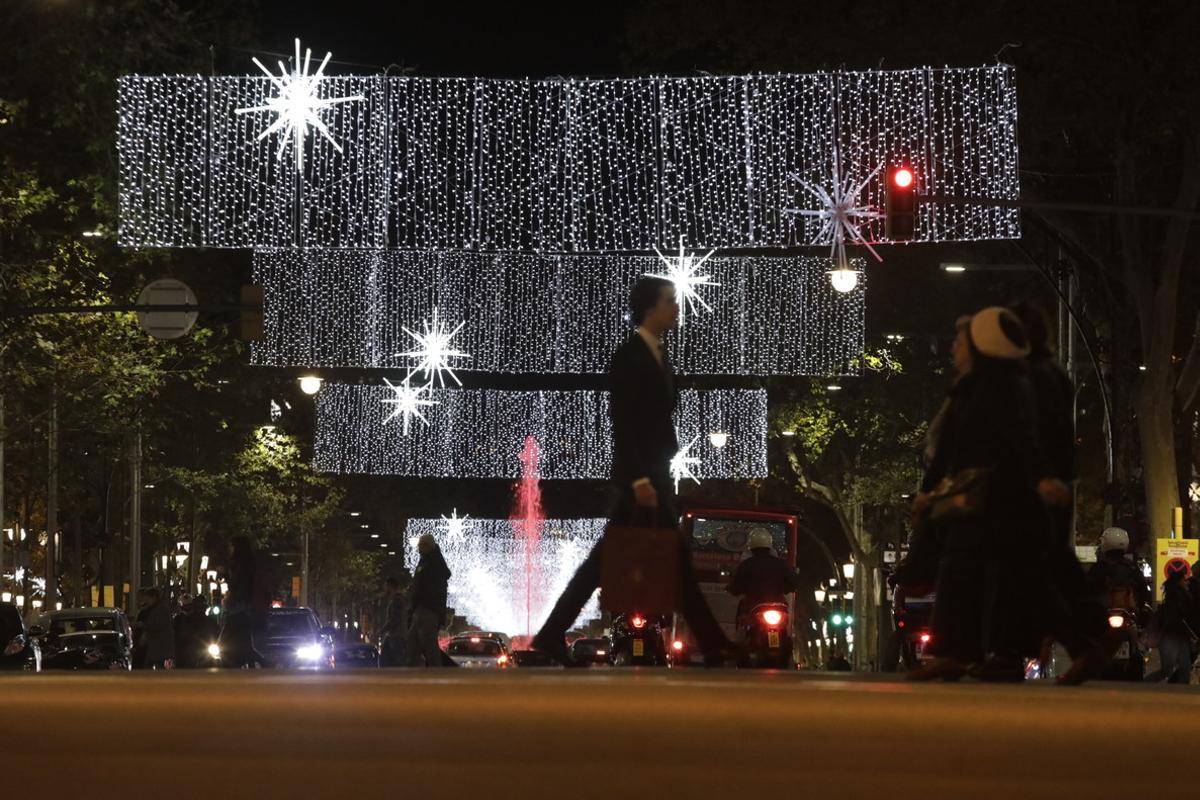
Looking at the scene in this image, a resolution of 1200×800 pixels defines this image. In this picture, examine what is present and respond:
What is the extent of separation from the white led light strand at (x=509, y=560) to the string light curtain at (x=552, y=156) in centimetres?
7036

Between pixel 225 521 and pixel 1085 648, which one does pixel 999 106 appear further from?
pixel 225 521

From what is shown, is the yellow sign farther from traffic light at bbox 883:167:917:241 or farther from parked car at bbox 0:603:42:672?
parked car at bbox 0:603:42:672

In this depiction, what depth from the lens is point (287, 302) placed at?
146ft

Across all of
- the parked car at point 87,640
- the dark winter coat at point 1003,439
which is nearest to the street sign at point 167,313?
the parked car at point 87,640

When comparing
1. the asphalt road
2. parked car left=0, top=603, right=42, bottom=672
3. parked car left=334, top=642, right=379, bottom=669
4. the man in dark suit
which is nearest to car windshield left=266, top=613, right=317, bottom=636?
parked car left=334, top=642, right=379, bottom=669

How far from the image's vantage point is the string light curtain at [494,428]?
58.5 m

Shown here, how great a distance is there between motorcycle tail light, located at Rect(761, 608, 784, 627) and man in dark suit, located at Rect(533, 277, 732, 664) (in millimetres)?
10636

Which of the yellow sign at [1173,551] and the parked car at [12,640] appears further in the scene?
the yellow sign at [1173,551]

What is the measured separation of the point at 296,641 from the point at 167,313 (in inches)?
341

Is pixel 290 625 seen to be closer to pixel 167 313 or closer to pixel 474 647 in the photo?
pixel 167 313

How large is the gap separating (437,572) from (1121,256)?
13302mm

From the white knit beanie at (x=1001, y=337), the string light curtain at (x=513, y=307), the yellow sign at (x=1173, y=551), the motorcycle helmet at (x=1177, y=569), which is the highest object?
the string light curtain at (x=513, y=307)

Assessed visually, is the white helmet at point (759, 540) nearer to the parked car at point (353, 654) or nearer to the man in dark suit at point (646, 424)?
the man in dark suit at point (646, 424)

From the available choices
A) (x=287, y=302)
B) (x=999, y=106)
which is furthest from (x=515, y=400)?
(x=999, y=106)
